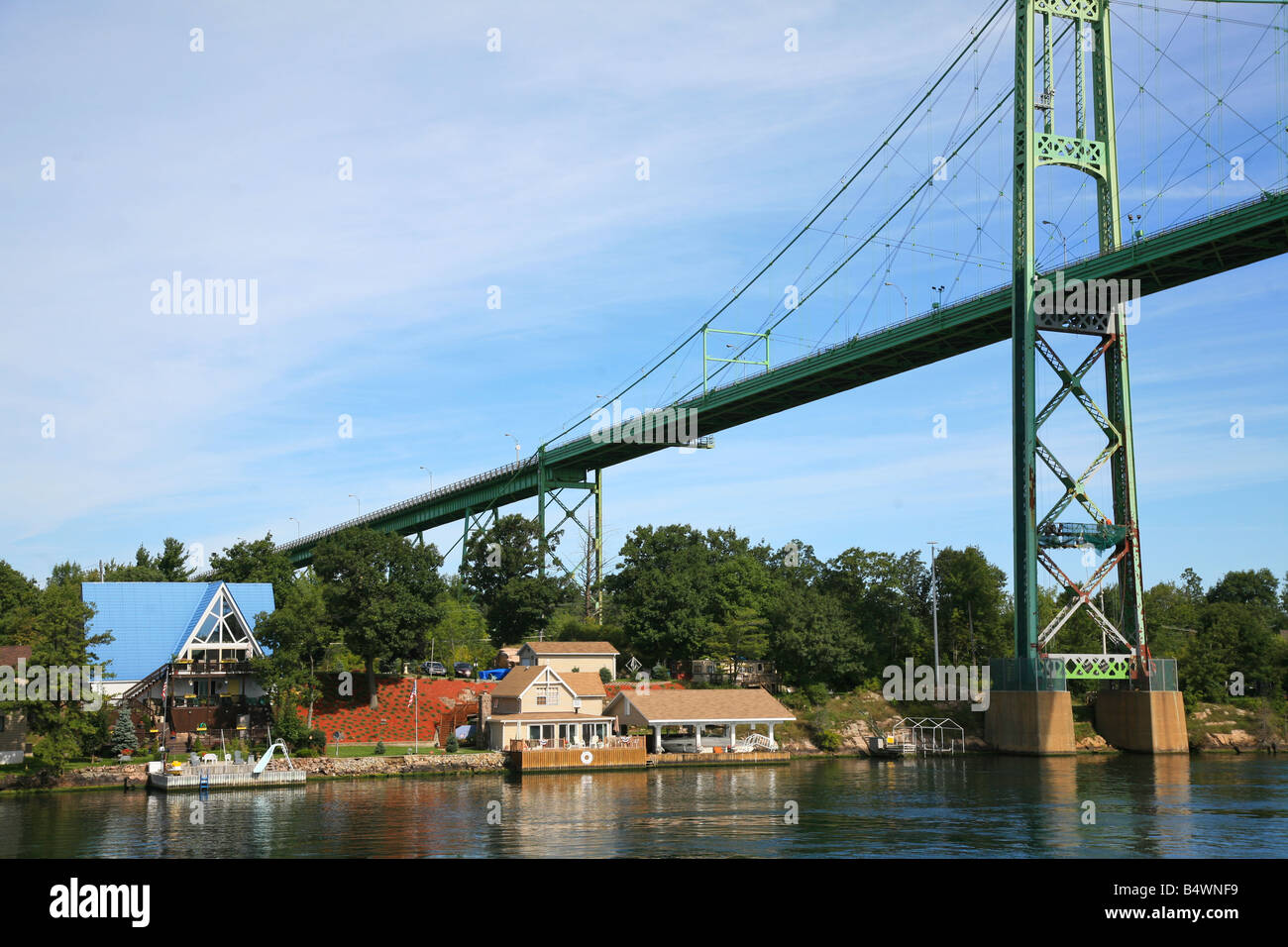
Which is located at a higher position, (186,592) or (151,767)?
(186,592)

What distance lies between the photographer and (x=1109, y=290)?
2793 inches

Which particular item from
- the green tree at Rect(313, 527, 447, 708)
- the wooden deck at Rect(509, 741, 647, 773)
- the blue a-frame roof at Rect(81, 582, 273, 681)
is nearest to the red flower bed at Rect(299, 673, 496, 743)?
the green tree at Rect(313, 527, 447, 708)

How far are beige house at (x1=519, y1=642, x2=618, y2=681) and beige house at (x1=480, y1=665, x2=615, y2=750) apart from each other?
1046 cm

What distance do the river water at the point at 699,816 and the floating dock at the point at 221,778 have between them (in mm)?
894

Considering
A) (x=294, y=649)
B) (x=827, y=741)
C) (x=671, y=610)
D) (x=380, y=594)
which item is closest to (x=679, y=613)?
(x=671, y=610)

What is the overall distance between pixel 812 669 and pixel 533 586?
24519mm

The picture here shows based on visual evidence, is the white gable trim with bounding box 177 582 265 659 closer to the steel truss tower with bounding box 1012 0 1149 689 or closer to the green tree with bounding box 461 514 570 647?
the green tree with bounding box 461 514 570 647

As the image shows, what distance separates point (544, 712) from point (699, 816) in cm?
2591

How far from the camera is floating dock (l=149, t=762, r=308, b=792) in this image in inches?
2096

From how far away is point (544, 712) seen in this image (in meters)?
68.0

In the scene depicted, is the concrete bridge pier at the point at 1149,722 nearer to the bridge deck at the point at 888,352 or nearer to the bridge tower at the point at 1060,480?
the bridge tower at the point at 1060,480

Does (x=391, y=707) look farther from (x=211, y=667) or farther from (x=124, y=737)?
(x=124, y=737)
